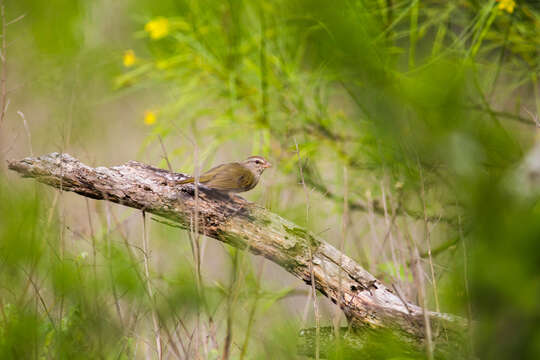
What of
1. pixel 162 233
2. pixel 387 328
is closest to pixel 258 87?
pixel 162 233

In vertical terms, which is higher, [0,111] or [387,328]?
[0,111]

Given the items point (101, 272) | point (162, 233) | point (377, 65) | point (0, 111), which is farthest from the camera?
point (162, 233)

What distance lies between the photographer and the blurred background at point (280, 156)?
0.40 metres

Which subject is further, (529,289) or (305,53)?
(305,53)

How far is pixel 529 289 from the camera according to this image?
322 millimetres

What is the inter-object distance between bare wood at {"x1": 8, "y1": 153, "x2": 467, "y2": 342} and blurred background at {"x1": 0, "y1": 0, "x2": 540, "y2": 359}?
0.21ft

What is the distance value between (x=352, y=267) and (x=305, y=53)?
54.1 inches

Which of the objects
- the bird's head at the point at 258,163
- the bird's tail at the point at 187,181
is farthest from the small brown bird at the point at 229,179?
the bird's head at the point at 258,163

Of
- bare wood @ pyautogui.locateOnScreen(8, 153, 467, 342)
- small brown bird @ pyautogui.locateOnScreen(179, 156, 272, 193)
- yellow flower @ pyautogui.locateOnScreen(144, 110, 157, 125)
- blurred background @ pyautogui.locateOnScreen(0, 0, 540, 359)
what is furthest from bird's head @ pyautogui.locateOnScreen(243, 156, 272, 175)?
yellow flower @ pyautogui.locateOnScreen(144, 110, 157, 125)

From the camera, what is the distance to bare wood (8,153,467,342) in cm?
117

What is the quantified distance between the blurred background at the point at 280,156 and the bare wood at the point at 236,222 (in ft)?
0.21

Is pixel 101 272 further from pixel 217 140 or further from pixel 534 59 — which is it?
pixel 534 59

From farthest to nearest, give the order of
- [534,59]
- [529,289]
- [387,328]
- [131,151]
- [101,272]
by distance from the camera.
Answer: [131,151] < [534,59] < [101,272] < [387,328] < [529,289]

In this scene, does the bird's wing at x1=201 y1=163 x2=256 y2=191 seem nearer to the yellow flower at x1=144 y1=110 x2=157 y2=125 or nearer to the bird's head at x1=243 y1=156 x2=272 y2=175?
the bird's head at x1=243 y1=156 x2=272 y2=175
